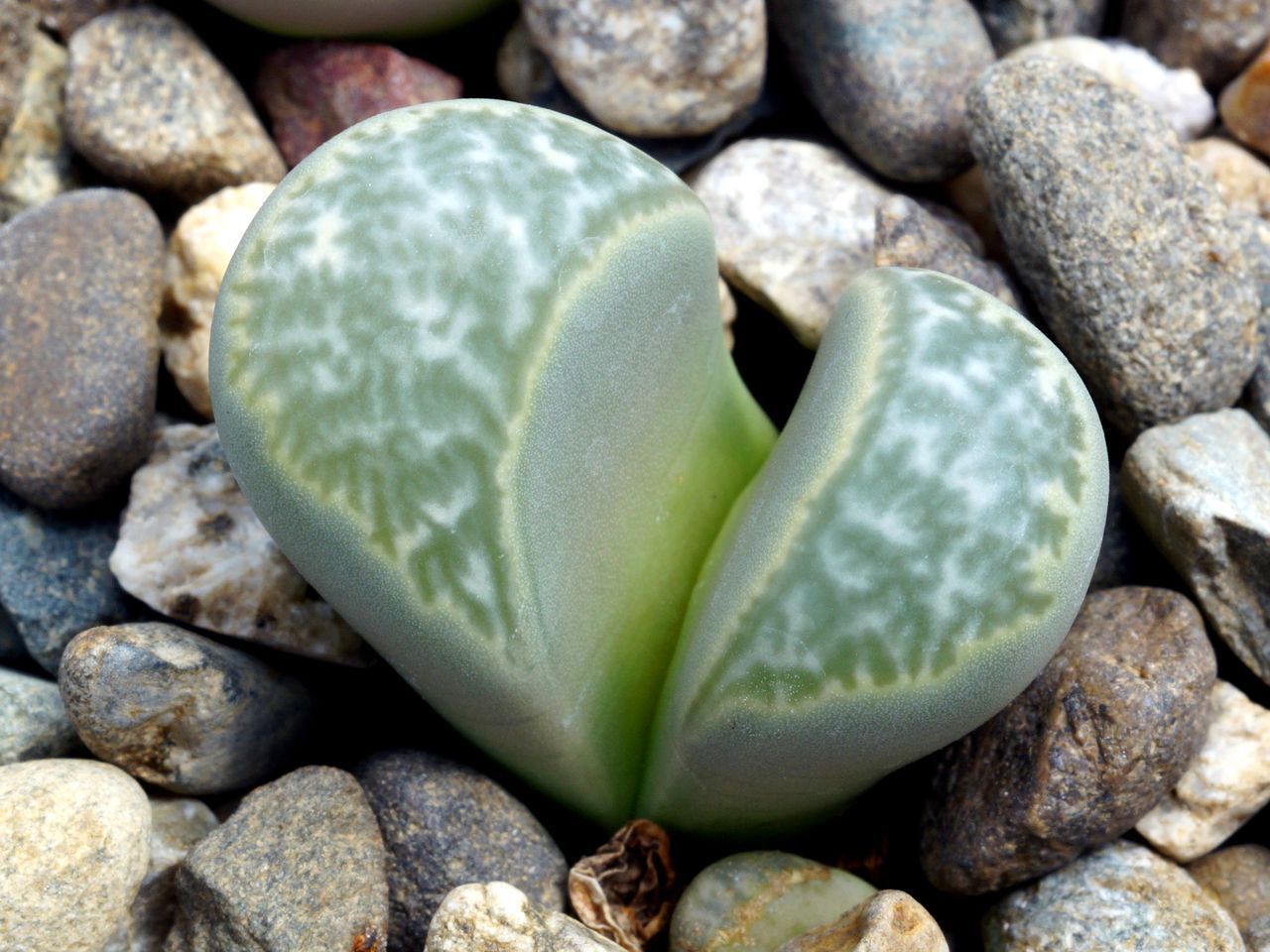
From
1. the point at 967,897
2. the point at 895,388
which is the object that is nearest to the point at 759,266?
the point at 895,388

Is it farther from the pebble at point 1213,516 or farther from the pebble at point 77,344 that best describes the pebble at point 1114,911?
the pebble at point 77,344

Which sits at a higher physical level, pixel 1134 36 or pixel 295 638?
pixel 1134 36

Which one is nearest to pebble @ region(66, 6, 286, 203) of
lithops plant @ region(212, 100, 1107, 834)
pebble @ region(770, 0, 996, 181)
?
lithops plant @ region(212, 100, 1107, 834)

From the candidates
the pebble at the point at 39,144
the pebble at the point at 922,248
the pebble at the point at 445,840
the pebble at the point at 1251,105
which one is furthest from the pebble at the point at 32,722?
the pebble at the point at 1251,105

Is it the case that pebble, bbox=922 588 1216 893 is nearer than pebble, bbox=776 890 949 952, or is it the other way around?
pebble, bbox=776 890 949 952

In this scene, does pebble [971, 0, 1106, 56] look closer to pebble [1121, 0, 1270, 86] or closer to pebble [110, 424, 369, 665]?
pebble [1121, 0, 1270, 86]

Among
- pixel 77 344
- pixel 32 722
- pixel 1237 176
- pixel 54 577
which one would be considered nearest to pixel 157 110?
pixel 77 344

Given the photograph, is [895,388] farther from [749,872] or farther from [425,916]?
[425,916]
